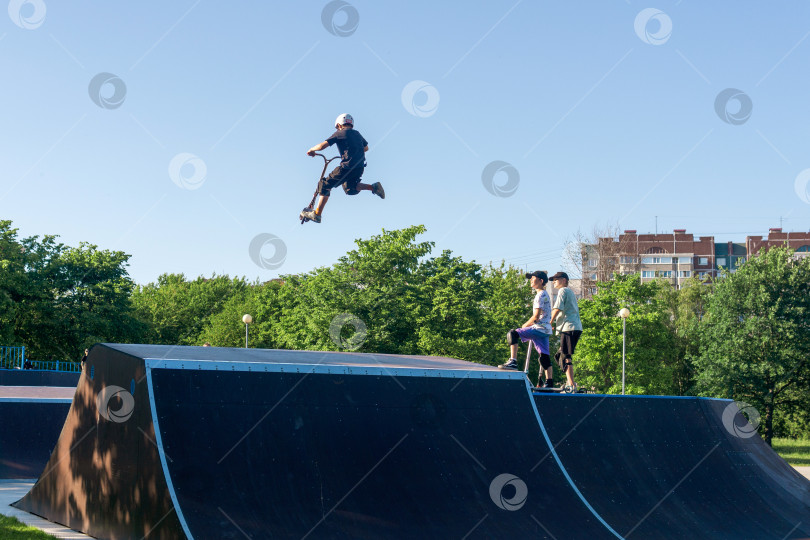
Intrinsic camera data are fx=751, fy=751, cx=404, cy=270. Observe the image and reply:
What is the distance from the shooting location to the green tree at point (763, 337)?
128 ft

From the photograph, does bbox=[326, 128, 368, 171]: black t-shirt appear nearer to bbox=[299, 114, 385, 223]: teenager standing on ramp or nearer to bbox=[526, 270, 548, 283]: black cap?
bbox=[299, 114, 385, 223]: teenager standing on ramp

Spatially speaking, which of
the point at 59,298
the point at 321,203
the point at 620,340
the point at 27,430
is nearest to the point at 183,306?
the point at 59,298

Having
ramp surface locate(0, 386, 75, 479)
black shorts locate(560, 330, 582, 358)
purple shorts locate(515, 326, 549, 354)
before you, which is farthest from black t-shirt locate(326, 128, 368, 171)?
ramp surface locate(0, 386, 75, 479)

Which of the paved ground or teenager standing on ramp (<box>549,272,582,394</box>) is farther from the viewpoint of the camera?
teenager standing on ramp (<box>549,272,582,394</box>)

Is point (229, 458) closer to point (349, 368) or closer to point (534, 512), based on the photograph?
point (349, 368)

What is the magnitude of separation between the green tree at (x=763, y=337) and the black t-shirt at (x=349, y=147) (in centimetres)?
3373

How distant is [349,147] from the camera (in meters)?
11.3

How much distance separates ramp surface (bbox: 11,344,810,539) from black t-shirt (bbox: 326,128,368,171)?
291 centimetres

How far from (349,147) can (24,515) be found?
21.8 feet

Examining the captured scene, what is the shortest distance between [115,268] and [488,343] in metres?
22.3

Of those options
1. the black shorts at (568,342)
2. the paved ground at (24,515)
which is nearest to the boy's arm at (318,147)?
the black shorts at (568,342)

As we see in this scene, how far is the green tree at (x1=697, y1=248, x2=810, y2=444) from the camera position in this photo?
128 ft

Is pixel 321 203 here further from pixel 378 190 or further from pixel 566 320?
pixel 566 320

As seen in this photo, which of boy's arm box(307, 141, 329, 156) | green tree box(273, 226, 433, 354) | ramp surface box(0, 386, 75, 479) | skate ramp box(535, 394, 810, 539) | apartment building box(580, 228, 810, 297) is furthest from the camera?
apartment building box(580, 228, 810, 297)
